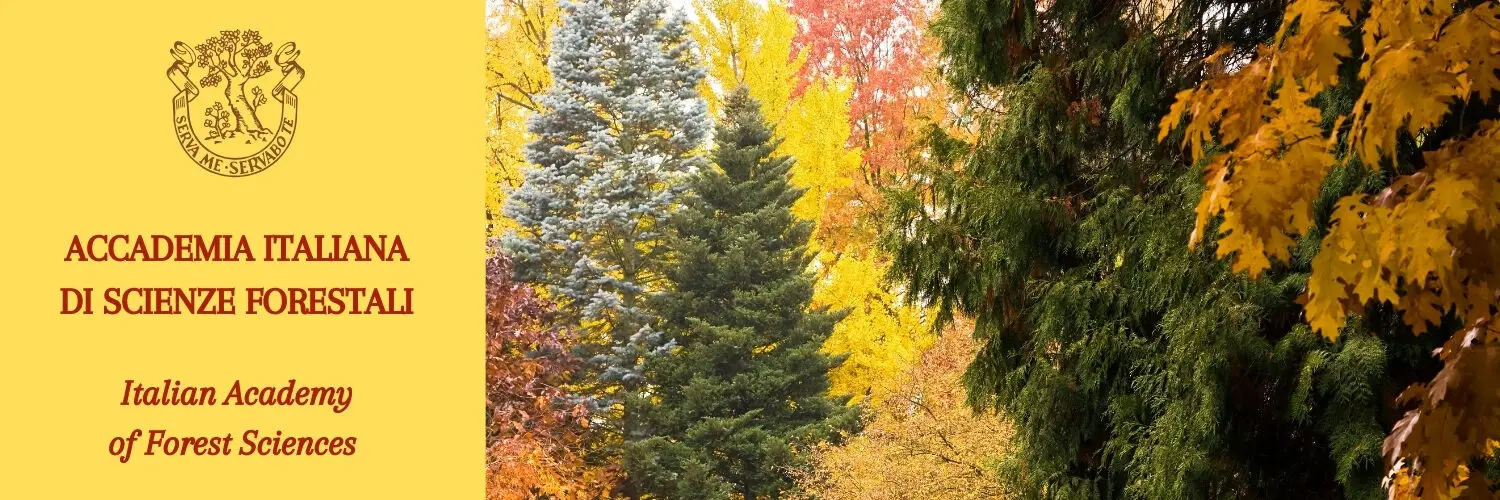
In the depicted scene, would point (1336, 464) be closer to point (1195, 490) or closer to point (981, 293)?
point (1195, 490)

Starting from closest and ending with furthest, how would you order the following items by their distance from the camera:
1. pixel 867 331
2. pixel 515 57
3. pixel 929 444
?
pixel 929 444 < pixel 867 331 < pixel 515 57

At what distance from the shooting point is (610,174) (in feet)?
72.9

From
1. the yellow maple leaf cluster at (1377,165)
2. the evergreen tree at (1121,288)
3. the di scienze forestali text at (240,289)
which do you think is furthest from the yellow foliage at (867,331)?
the yellow maple leaf cluster at (1377,165)

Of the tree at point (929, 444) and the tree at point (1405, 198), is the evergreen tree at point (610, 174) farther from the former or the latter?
the tree at point (1405, 198)

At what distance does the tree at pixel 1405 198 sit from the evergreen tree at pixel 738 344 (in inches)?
647

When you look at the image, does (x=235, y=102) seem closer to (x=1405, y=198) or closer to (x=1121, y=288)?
(x=1121, y=288)

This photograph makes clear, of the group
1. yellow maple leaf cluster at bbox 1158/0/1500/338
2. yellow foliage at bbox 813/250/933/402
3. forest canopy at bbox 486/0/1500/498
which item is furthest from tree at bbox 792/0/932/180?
yellow maple leaf cluster at bbox 1158/0/1500/338

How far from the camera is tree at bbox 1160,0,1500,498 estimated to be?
12.6 feet

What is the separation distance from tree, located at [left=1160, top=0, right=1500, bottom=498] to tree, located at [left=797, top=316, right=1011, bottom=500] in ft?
32.6

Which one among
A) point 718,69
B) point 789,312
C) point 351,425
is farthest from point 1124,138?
point 718,69

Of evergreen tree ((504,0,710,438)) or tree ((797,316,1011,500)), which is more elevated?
evergreen tree ((504,0,710,438))

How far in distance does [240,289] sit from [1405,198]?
21.1ft

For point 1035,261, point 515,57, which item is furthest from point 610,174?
point 1035,261

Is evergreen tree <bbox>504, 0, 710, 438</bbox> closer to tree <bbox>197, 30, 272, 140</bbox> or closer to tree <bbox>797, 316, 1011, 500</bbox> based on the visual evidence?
tree <bbox>797, 316, 1011, 500</bbox>
